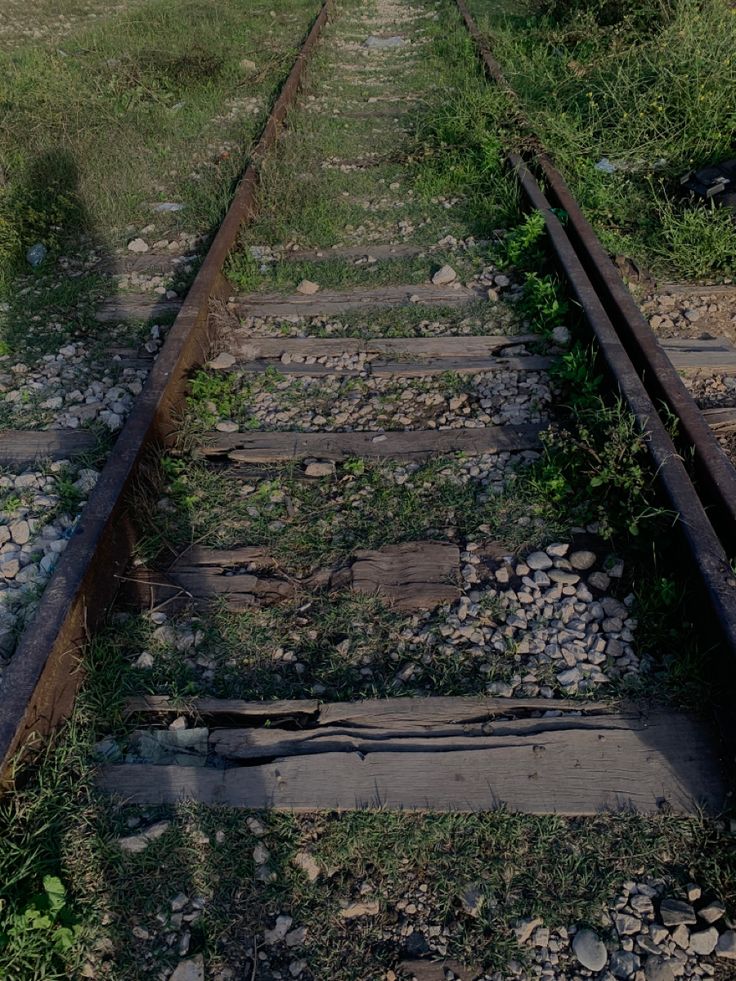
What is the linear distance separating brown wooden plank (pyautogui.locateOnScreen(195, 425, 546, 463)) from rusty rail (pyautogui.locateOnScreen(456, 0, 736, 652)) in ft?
1.71

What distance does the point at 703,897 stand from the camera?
2.01 m

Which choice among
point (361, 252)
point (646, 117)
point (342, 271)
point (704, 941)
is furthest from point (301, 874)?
point (646, 117)

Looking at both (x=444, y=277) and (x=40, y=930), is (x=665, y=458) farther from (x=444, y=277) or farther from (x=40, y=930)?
(x=40, y=930)

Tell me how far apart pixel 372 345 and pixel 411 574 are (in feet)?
5.71

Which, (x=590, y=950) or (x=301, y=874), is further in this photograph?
(x=301, y=874)

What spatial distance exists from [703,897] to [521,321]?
3090 mm

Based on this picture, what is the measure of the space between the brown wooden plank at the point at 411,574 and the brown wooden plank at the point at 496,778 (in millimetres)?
630

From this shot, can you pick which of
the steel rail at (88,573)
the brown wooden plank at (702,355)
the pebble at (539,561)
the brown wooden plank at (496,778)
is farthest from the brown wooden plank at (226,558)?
the brown wooden plank at (702,355)

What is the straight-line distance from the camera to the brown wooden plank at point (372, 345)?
13.7 ft

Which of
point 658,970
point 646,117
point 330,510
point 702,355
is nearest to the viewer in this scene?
point 658,970

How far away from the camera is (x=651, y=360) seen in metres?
3.42

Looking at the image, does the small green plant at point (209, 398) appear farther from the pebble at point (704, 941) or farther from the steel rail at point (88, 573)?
the pebble at point (704, 941)

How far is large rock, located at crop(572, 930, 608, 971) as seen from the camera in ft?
6.26

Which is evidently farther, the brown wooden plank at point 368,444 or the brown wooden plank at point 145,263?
the brown wooden plank at point 145,263
